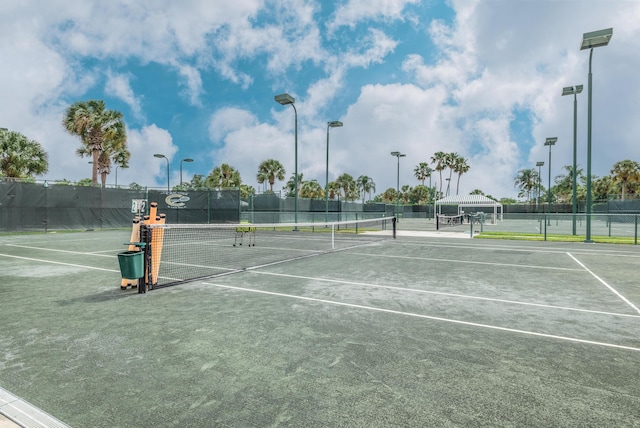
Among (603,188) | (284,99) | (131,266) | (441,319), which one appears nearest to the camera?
(441,319)

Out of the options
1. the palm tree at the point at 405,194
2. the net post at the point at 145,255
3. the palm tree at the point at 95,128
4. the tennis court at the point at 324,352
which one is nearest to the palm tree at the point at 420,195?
the palm tree at the point at 405,194

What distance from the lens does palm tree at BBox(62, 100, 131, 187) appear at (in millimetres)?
30500

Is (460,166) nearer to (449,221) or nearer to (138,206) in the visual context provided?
(449,221)

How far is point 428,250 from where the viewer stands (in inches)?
560

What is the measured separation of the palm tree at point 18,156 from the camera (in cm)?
3042

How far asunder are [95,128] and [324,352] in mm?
35112

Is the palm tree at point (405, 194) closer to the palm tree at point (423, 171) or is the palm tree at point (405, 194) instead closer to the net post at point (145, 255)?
the palm tree at point (423, 171)

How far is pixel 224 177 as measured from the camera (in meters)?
59.1

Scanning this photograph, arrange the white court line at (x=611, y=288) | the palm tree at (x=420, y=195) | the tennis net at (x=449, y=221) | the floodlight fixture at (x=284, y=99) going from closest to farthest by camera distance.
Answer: the white court line at (x=611, y=288)
the floodlight fixture at (x=284, y=99)
the tennis net at (x=449, y=221)
the palm tree at (x=420, y=195)

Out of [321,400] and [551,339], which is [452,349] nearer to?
[551,339]

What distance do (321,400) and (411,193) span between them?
104 m

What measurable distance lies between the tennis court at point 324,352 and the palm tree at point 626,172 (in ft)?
225

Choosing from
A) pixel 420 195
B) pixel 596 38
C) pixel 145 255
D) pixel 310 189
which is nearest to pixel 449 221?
pixel 596 38

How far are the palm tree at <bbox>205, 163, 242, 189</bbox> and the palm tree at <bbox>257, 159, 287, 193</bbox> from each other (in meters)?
4.90
